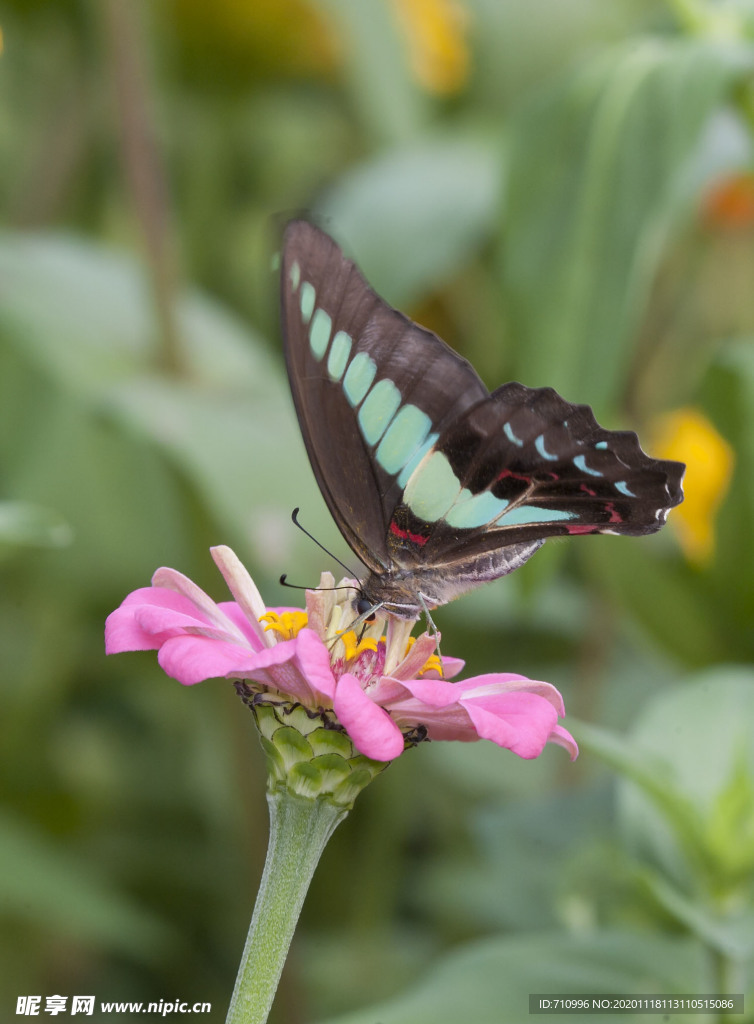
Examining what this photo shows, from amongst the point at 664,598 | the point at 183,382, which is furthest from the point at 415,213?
the point at 664,598

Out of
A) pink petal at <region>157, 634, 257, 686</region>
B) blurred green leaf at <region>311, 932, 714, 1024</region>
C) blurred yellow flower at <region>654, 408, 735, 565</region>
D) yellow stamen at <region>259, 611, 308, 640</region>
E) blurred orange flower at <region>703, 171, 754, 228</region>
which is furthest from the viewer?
blurred orange flower at <region>703, 171, 754, 228</region>

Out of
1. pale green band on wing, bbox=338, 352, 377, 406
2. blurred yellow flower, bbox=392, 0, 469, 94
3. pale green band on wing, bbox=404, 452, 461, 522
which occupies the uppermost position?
blurred yellow flower, bbox=392, 0, 469, 94

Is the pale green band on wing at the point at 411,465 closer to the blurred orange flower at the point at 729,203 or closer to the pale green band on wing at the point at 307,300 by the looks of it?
the pale green band on wing at the point at 307,300

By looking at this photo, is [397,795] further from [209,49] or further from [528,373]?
[209,49]

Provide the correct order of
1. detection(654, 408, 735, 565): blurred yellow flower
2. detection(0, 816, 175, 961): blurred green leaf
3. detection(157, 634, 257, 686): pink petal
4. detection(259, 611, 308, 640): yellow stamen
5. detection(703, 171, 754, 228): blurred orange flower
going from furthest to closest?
detection(703, 171, 754, 228): blurred orange flower, detection(654, 408, 735, 565): blurred yellow flower, detection(0, 816, 175, 961): blurred green leaf, detection(259, 611, 308, 640): yellow stamen, detection(157, 634, 257, 686): pink petal

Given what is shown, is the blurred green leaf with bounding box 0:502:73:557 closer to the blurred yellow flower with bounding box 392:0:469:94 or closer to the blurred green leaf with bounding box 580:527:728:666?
the blurred green leaf with bounding box 580:527:728:666

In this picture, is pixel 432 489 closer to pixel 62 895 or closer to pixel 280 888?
pixel 280 888

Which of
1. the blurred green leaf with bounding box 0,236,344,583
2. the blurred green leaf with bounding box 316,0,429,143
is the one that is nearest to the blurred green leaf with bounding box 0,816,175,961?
the blurred green leaf with bounding box 0,236,344,583
